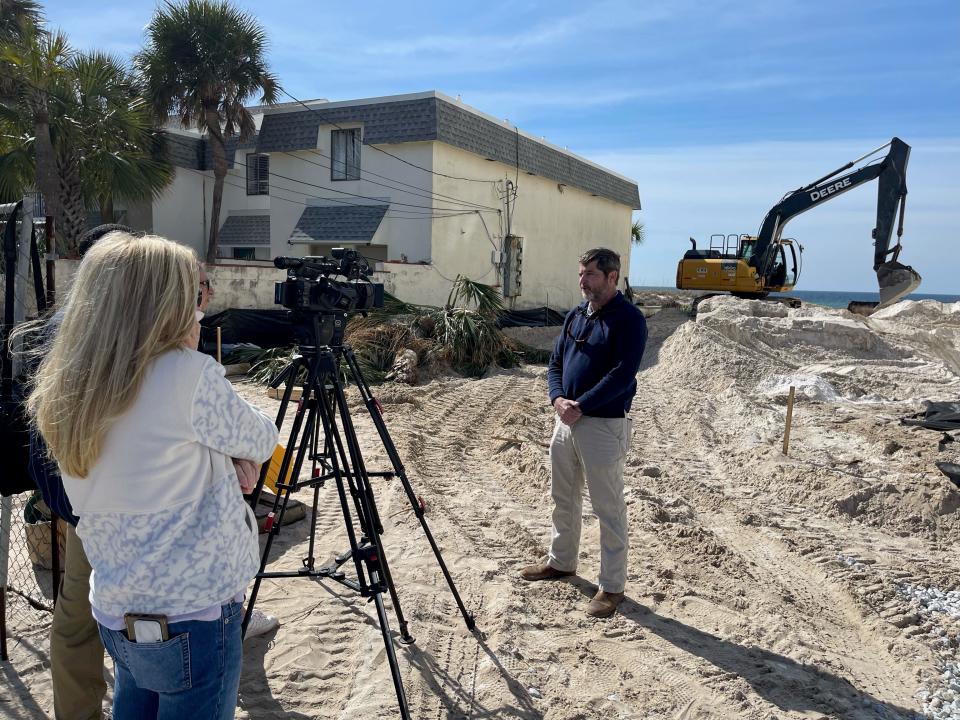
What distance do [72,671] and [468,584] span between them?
213 cm

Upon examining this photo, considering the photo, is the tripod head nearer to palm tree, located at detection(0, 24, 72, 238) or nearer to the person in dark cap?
the person in dark cap

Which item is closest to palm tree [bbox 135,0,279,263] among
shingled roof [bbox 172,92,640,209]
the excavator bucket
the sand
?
shingled roof [bbox 172,92,640,209]

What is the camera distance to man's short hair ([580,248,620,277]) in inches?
150

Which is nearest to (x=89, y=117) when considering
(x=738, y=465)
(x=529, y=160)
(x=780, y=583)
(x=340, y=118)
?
(x=340, y=118)

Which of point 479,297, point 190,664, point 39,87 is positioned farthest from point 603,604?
point 39,87

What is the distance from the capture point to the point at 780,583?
4.47 meters

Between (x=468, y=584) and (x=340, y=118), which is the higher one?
(x=340, y=118)

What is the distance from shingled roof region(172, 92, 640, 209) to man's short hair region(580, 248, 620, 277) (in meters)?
13.1

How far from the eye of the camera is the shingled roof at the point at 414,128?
1617 cm

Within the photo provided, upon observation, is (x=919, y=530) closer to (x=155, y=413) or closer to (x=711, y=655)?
(x=711, y=655)

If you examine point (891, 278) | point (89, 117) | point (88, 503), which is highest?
point (89, 117)

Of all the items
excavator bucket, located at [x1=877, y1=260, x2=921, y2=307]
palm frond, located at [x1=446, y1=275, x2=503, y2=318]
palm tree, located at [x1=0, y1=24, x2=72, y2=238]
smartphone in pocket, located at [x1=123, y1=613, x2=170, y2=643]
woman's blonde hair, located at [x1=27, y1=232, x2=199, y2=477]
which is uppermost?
palm tree, located at [x1=0, y1=24, x2=72, y2=238]

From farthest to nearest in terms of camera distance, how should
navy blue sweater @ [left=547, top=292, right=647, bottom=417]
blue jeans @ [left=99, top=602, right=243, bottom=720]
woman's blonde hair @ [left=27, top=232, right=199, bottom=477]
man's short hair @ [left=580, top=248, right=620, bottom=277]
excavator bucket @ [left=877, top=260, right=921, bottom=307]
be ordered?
excavator bucket @ [left=877, top=260, right=921, bottom=307] < man's short hair @ [left=580, top=248, right=620, bottom=277] < navy blue sweater @ [left=547, top=292, right=647, bottom=417] < blue jeans @ [left=99, top=602, right=243, bottom=720] < woman's blonde hair @ [left=27, top=232, right=199, bottom=477]

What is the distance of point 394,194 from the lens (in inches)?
671
